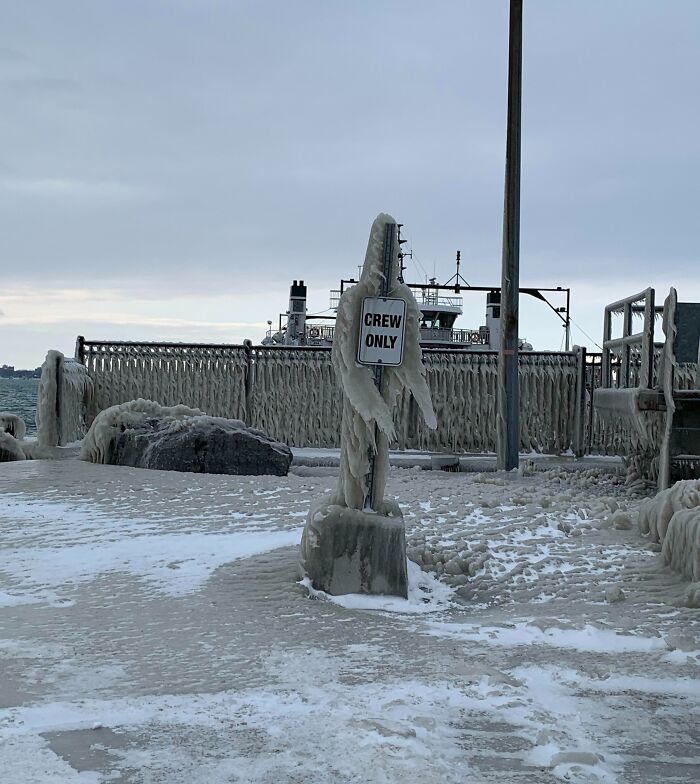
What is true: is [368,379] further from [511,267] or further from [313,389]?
[313,389]

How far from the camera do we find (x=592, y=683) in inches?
159

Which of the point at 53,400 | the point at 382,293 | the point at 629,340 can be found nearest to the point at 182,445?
the point at 53,400

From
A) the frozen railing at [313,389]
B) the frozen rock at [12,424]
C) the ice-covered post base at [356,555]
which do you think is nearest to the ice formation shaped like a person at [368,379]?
the ice-covered post base at [356,555]

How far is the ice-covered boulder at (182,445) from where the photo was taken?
1061 centimetres

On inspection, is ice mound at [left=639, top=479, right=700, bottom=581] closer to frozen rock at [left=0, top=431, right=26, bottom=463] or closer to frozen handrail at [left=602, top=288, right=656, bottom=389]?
frozen handrail at [left=602, top=288, right=656, bottom=389]

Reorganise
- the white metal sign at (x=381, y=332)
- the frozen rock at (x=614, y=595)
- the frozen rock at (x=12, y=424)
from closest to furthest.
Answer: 1. the frozen rock at (x=614, y=595)
2. the white metal sign at (x=381, y=332)
3. the frozen rock at (x=12, y=424)

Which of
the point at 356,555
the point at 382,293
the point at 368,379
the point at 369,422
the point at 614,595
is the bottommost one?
the point at 614,595

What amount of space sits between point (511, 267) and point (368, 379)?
6576 mm

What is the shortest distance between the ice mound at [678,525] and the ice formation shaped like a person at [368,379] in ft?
5.82

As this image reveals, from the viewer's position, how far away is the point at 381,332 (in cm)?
546

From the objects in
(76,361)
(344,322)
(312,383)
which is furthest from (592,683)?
(76,361)

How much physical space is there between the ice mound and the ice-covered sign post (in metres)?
1.77

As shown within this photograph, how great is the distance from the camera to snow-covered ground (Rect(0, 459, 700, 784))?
3.19 meters

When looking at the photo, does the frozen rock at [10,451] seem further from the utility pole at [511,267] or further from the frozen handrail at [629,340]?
the frozen handrail at [629,340]
